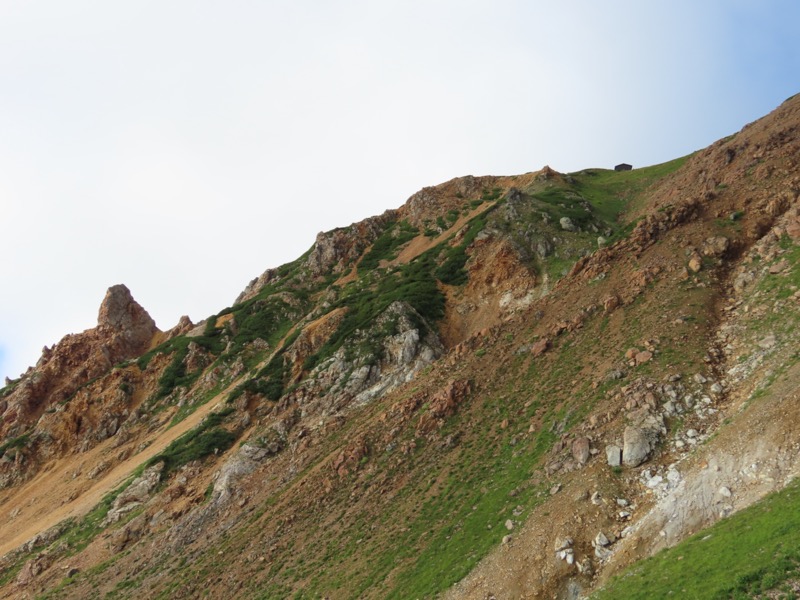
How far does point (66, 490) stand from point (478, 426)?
5383 centimetres

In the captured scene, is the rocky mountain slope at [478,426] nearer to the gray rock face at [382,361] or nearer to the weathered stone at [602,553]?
the weathered stone at [602,553]

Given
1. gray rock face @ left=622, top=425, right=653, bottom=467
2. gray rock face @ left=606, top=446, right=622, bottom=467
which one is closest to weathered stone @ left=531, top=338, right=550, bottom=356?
gray rock face @ left=606, top=446, right=622, bottom=467

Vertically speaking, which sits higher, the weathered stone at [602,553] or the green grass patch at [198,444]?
the green grass patch at [198,444]

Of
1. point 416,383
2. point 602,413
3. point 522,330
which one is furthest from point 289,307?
point 602,413

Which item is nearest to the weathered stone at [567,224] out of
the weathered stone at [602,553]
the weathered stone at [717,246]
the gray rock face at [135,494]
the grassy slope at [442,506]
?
the weathered stone at [717,246]

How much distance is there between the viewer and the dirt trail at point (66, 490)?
183 ft

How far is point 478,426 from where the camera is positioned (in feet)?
134

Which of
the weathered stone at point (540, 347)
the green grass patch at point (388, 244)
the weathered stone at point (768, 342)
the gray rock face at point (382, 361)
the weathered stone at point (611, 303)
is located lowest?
the weathered stone at point (768, 342)

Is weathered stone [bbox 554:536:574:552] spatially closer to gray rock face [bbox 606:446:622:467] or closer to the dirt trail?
gray rock face [bbox 606:446:622:467]

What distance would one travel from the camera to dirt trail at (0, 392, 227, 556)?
2192 inches

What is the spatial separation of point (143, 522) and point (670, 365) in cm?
4652

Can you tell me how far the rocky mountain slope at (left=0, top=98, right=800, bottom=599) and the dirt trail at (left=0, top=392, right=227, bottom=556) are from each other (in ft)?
1.47

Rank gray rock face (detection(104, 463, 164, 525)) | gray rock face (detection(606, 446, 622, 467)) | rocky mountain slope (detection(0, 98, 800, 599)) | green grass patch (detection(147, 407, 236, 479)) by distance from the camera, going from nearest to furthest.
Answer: rocky mountain slope (detection(0, 98, 800, 599)) < gray rock face (detection(606, 446, 622, 467)) < gray rock face (detection(104, 463, 164, 525)) < green grass patch (detection(147, 407, 236, 479))

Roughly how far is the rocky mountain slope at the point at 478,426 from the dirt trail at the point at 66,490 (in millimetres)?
448
